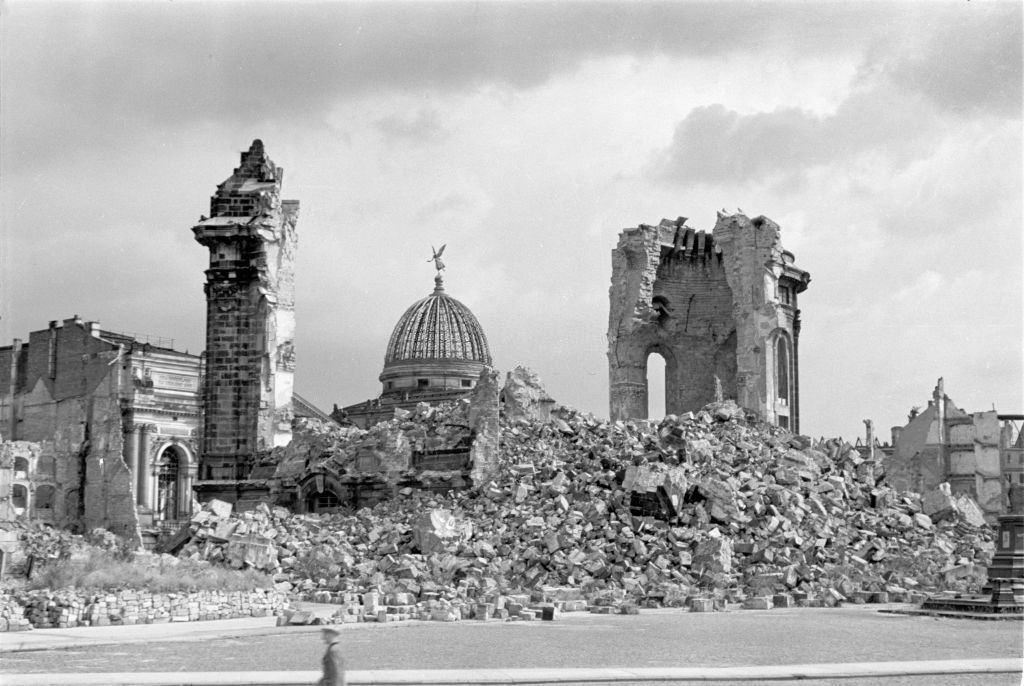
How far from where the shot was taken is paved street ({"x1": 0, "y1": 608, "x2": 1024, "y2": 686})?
11516 millimetres

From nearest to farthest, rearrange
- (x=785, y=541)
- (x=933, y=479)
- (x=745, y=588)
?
(x=745, y=588) → (x=785, y=541) → (x=933, y=479)

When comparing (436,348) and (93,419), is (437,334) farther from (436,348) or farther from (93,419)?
(93,419)

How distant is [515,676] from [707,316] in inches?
837

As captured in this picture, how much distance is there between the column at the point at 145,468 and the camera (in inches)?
1890

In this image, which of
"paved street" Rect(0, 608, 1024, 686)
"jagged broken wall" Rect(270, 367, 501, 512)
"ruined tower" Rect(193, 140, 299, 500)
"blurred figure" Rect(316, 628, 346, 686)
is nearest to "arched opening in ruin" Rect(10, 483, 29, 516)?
"ruined tower" Rect(193, 140, 299, 500)

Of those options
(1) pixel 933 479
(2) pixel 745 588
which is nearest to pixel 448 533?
(2) pixel 745 588

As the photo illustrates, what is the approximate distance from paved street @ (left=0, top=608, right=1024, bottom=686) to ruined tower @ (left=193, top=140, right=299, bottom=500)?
10.4 m

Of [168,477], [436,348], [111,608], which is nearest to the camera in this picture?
[111,608]

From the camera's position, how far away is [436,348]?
2056 inches

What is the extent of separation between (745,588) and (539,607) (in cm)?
353

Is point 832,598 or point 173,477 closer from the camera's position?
point 832,598

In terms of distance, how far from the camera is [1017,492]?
837 inches

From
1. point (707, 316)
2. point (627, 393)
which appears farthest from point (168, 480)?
point (707, 316)

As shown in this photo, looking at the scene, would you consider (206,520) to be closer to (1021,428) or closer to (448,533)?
(448,533)
